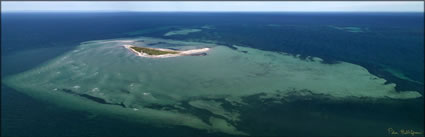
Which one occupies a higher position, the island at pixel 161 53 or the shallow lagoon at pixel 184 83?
the island at pixel 161 53

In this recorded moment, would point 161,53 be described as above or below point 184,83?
above

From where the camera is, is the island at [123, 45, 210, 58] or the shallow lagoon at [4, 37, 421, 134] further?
the island at [123, 45, 210, 58]

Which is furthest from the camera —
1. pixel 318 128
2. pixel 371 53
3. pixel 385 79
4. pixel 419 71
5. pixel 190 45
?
pixel 190 45

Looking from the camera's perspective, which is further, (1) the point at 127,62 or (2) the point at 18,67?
(1) the point at 127,62

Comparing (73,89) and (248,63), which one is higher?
(248,63)

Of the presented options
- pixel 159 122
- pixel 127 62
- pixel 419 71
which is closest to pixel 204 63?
pixel 127 62

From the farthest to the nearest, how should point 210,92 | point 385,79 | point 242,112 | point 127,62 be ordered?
1. point 127,62
2. point 385,79
3. point 210,92
4. point 242,112

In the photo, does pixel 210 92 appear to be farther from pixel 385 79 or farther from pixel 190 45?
pixel 190 45

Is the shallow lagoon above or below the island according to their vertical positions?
below

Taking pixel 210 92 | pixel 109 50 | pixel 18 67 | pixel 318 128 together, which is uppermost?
pixel 109 50

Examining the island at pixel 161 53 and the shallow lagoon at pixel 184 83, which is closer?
the shallow lagoon at pixel 184 83

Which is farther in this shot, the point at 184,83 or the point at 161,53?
the point at 161,53
